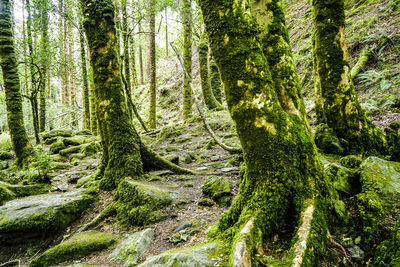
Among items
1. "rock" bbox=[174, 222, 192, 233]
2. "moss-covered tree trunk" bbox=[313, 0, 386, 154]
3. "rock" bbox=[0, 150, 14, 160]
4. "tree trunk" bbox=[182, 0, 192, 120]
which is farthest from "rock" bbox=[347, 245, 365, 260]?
"rock" bbox=[0, 150, 14, 160]

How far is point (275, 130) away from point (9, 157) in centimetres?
1321

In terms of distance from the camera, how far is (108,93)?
536 centimetres

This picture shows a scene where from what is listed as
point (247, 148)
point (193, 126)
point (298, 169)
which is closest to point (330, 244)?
point (298, 169)

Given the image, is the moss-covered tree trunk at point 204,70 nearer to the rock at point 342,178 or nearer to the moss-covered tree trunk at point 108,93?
the moss-covered tree trunk at point 108,93

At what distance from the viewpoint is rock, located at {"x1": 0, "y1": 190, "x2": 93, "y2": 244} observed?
3.65 metres

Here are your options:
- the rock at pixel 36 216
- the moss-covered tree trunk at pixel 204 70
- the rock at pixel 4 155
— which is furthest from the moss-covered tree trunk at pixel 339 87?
the rock at pixel 4 155

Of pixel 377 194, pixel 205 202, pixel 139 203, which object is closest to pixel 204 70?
pixel 205 202

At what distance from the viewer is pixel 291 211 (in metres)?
2.43

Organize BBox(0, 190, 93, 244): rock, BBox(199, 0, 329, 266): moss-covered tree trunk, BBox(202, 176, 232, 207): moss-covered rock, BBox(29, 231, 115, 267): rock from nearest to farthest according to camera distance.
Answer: BBox(199, 0, 329, 266): moss-covered tree trunk, BBox(29, 231, 115, 267): rock, BBox(0, 190, 93, 244): rock, BBox(202, 176, 232, 207): moss-covered rock

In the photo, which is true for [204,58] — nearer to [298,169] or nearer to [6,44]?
[6,44]

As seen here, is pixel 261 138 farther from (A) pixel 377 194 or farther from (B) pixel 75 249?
(B) pixel 75 249

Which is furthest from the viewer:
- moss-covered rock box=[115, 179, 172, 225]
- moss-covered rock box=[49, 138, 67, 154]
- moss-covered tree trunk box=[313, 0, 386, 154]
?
moss-covered rock box=[49, 138, 67, 154]

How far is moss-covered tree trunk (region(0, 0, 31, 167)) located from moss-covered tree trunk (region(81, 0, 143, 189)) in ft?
15.0

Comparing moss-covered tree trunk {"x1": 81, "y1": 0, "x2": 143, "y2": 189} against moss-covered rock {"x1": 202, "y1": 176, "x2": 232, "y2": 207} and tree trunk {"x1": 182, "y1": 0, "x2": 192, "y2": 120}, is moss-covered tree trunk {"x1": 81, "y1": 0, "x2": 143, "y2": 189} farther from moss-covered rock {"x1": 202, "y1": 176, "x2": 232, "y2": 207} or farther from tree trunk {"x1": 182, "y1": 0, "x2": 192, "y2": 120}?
tree trunk {"x1": 182, "y1": 0, "x2": 192, "y2": 120}
